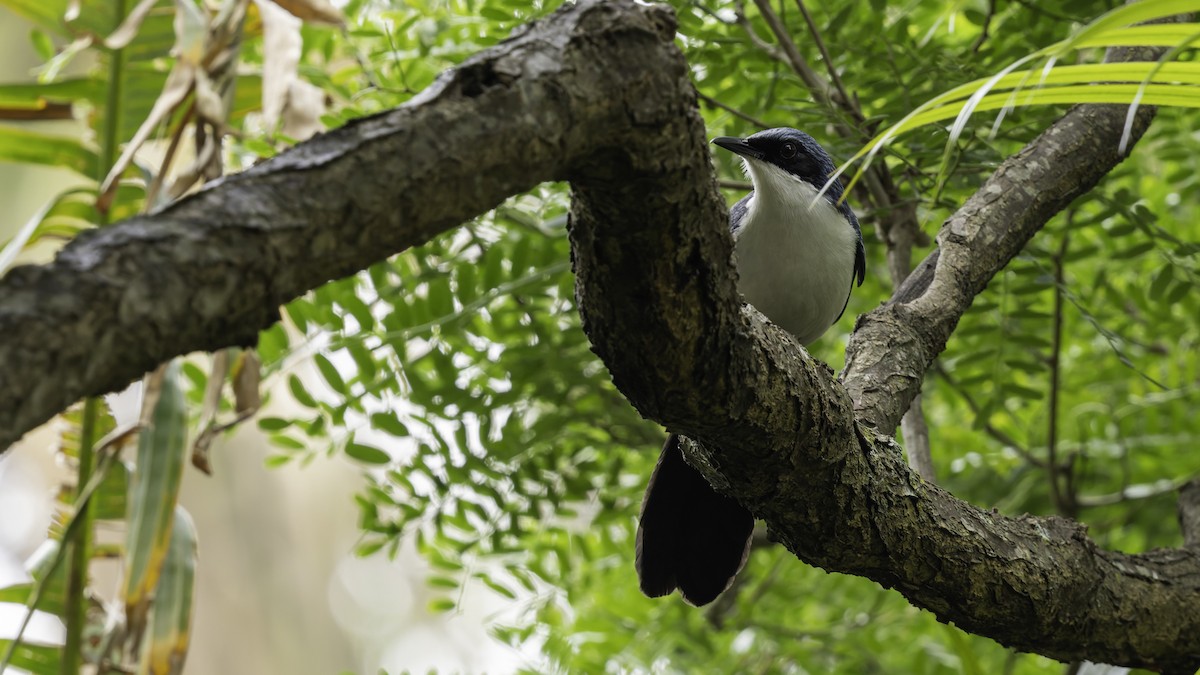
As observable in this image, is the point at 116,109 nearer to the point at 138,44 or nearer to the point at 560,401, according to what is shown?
the point at 138,44

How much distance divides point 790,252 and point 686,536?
94 cm

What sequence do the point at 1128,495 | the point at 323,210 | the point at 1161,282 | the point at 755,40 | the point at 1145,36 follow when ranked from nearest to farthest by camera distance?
the point at 323,210 → the point at 1145,36 → the point at 755,40 → the point at 1161,282 → the point at 1128,495

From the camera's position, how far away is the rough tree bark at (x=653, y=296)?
90 centimetres

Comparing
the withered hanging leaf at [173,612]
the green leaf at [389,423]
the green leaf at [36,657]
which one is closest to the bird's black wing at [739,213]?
the green leaf at [389,423]

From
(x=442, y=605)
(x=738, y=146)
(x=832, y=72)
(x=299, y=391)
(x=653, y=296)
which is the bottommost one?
(x=442, y=605)

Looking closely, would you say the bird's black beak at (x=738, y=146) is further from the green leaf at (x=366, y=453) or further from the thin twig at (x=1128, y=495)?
the thin twig at (x=1128, y=495)

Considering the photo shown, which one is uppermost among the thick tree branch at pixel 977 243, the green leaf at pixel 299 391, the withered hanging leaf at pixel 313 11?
the withered hanging leaf at pixel 313 11

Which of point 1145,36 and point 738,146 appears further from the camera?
point 738,146

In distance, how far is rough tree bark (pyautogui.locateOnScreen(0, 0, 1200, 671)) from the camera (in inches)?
35.4

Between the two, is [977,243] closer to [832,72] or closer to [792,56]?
[832,72]

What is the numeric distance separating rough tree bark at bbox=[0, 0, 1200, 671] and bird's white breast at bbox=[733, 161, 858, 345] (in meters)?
0.36

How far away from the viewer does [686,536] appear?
8.01 ft

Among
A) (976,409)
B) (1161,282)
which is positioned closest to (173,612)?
(976,409)

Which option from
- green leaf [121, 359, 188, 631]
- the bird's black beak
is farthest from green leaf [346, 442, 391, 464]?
the bird's black beak
